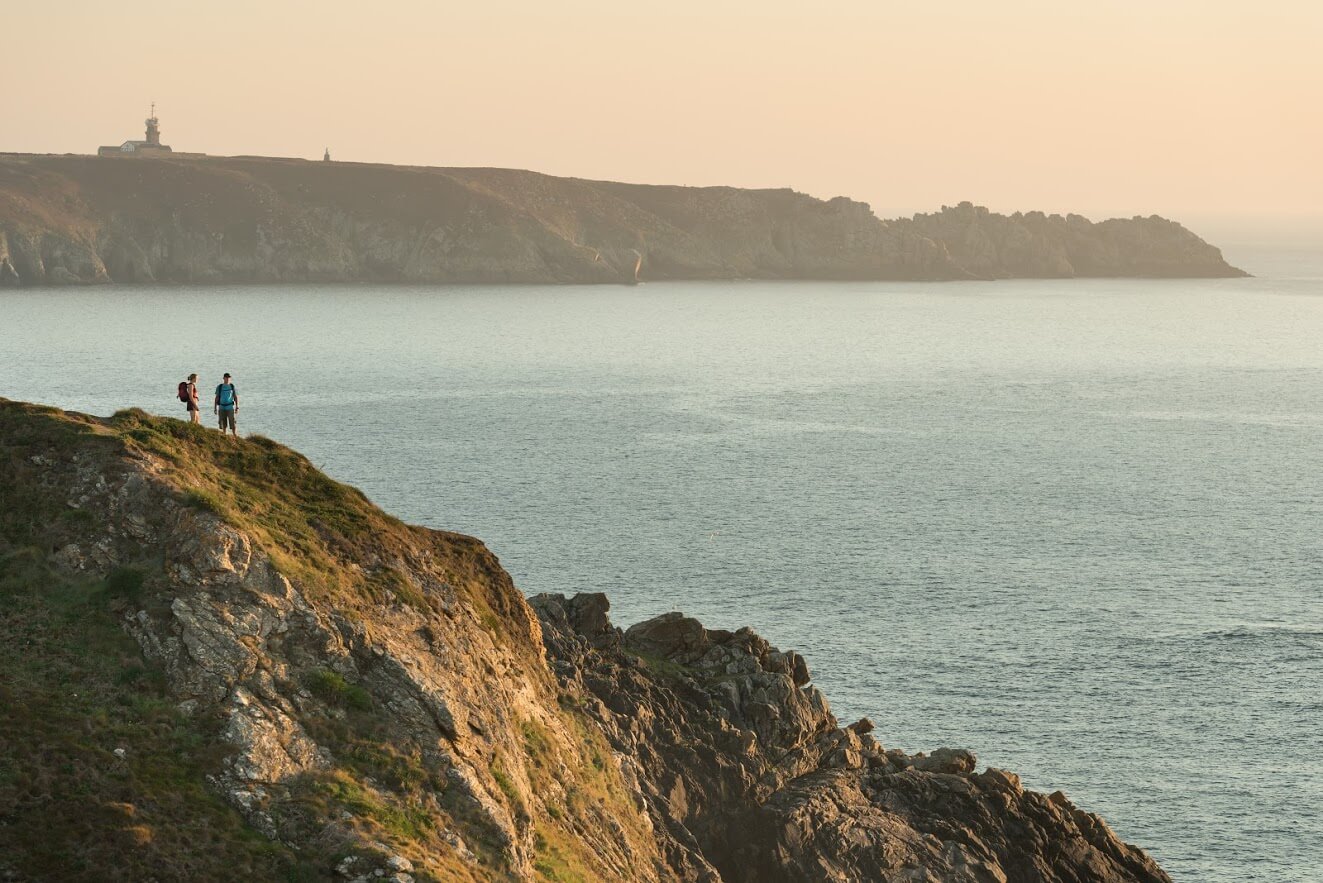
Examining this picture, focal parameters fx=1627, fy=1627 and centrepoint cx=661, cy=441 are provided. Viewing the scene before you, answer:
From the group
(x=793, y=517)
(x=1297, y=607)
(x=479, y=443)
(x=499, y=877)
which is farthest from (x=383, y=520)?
(x=479, y=443)

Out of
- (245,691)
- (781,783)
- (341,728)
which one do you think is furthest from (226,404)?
(781,783)

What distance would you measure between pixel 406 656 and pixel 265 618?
3.25 meters

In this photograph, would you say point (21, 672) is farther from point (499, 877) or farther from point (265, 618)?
point (499, 877)

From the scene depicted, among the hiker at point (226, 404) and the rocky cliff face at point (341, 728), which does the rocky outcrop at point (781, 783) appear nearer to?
the rocky cliff face at point (341, 728)

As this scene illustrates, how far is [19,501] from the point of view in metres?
34.7

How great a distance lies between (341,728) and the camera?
106ft

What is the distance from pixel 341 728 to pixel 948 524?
247ft

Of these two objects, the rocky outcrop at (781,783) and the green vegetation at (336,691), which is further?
the rocky outcrop at (781,783)

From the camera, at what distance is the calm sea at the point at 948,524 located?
209ft

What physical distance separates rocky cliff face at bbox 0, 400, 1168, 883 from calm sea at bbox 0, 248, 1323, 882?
15657 mm

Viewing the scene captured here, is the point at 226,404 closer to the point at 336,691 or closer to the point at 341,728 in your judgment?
the point at 336,691

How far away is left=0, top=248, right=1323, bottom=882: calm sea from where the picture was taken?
2507 inches

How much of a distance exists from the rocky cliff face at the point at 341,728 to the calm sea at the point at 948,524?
15.7 m

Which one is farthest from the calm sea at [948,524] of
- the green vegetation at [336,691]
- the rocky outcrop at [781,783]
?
the green vegetation at [336,691]
